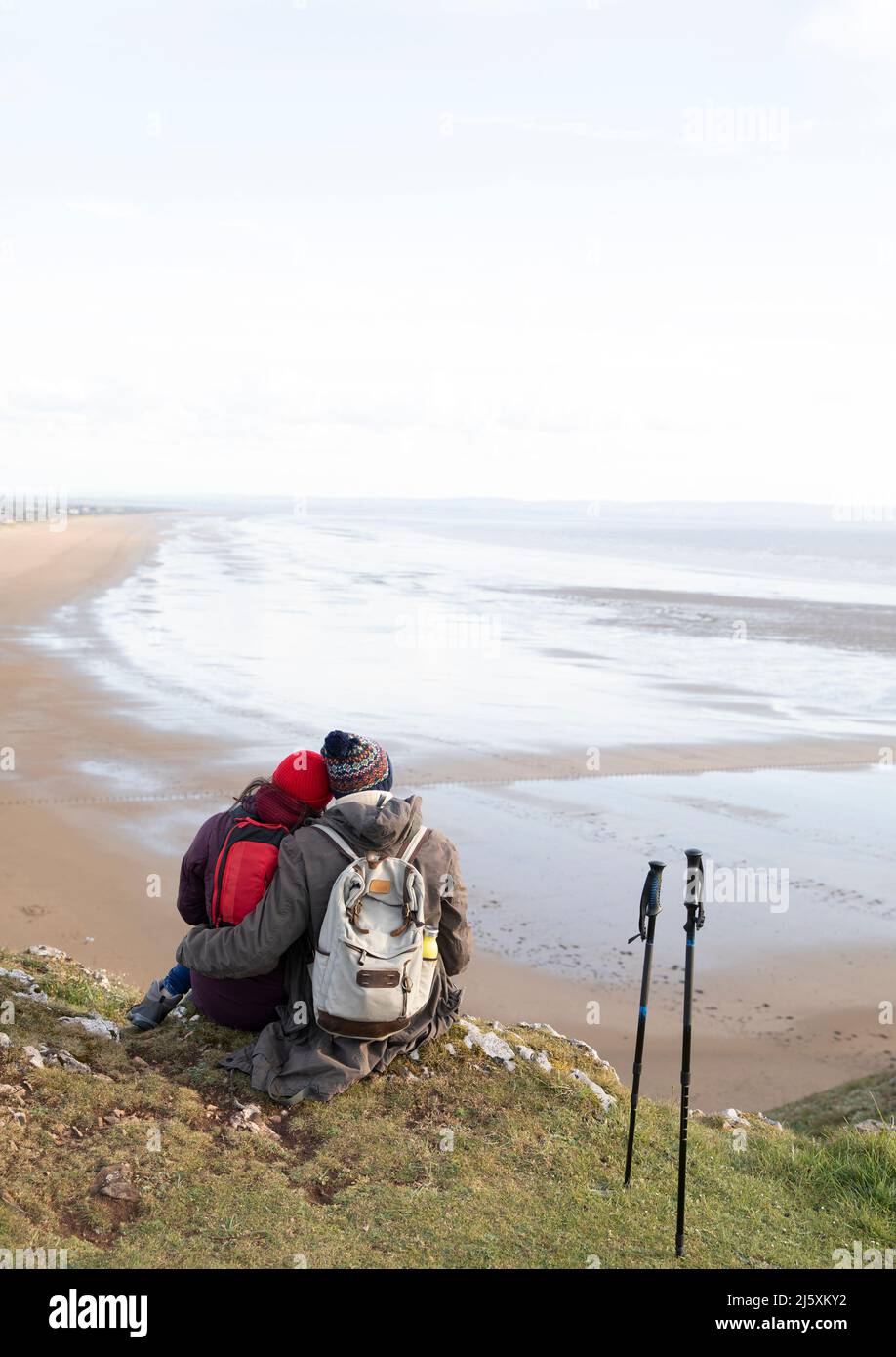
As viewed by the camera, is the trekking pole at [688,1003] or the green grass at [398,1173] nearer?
the green grass at [398,1173]

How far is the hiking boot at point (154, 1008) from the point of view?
6.46m

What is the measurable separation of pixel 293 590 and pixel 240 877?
40620 mm

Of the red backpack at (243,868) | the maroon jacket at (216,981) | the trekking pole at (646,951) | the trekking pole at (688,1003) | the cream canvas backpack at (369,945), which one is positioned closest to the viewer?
the trekking pole at (688,1003)

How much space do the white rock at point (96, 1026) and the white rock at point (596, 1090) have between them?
2.45m

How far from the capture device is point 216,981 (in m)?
6.06

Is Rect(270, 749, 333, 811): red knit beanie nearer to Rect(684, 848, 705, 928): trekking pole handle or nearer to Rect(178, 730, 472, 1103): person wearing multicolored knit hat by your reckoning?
Rect(178, 730, 472, 1103): person wearing multicolored knit hat

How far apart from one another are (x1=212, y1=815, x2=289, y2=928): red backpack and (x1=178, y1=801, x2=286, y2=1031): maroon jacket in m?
0.07

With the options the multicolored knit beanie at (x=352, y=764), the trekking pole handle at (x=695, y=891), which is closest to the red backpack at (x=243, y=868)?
the multicolored knit beanie at (x=352, y=764)

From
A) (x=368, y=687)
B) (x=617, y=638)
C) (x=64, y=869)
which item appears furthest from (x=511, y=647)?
(x=64, y=869)

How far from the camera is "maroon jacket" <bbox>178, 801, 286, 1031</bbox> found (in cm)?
575

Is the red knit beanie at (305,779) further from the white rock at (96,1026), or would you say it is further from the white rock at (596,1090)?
the white rock at (596,1090)

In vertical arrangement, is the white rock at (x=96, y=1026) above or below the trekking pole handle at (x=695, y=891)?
below

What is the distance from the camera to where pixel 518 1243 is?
483cm

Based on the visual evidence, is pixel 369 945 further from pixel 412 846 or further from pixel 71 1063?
pixel 71 1063
